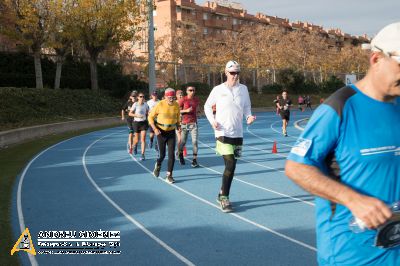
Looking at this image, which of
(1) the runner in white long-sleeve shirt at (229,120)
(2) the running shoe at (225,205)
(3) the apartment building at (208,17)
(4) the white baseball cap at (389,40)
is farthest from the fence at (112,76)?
(4) the white baseball cap at (389,40)

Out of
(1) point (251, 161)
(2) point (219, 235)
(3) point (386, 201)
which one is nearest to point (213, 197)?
(2) point (219, 235)

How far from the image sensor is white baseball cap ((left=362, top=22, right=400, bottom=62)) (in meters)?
2.03

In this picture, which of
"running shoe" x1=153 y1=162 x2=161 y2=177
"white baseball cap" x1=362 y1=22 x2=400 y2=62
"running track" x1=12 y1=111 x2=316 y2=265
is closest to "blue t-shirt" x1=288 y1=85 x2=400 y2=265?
"white baseball cap" x1=362 y1=22 x2=400 y2=62

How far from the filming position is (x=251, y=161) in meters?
13.1

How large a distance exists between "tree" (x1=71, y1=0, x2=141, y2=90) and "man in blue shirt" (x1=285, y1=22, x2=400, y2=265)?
95.4ft

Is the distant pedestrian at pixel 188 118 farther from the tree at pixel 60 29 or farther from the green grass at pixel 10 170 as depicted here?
the tree at pixel 60 29

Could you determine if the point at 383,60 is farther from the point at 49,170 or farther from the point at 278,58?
the point at 278,58

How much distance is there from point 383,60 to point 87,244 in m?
4.94

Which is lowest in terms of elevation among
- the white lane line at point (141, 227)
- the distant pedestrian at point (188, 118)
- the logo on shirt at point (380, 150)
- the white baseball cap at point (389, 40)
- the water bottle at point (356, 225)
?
the white lane line at point (141, 227)

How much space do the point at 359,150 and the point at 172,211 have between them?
5.73m

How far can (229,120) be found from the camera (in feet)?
24.2

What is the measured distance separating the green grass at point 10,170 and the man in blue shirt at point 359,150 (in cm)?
444

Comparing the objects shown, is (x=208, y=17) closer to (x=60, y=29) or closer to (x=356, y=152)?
(x=60, y=29)

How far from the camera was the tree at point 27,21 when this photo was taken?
26359 millimetres
